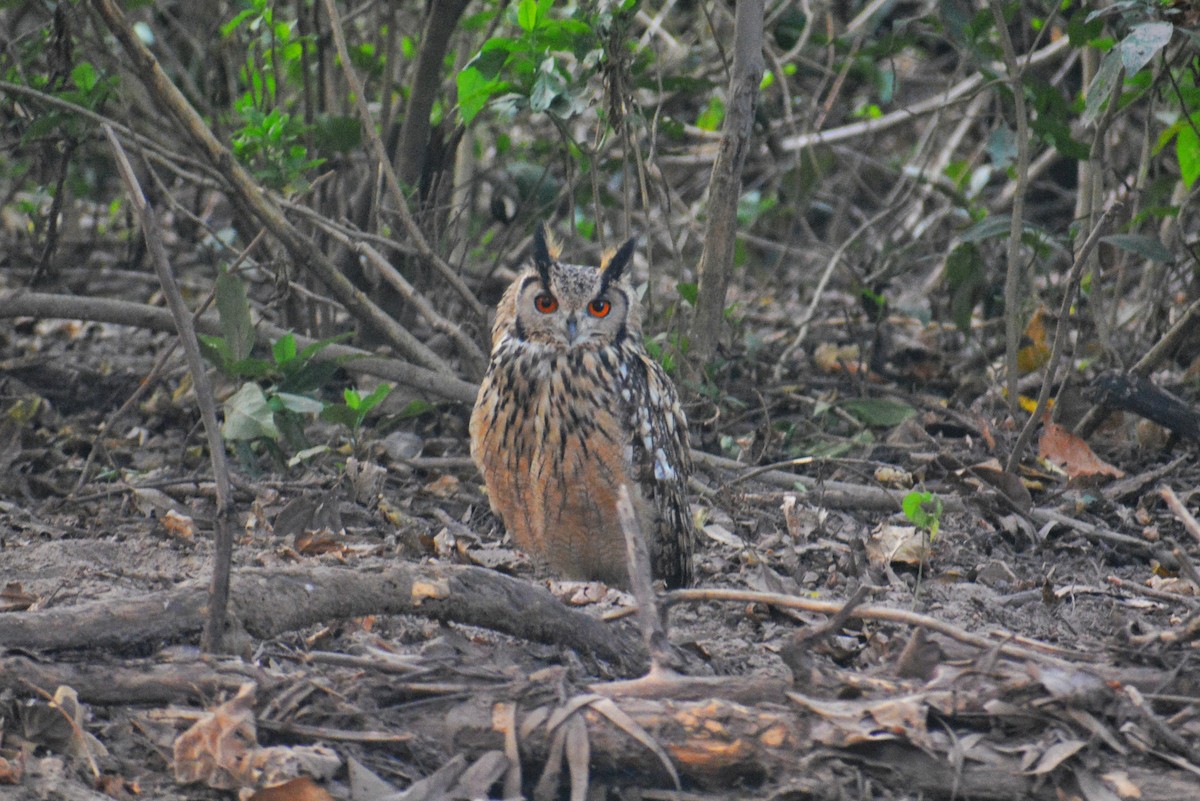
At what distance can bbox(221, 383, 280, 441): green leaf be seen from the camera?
3.84 meters

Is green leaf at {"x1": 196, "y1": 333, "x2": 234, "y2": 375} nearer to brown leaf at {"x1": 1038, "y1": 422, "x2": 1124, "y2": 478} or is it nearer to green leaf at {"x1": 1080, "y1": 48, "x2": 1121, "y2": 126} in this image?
green leaf at {"x1": 1080, "y1": 48, "x2": 1121, "y2": 126}

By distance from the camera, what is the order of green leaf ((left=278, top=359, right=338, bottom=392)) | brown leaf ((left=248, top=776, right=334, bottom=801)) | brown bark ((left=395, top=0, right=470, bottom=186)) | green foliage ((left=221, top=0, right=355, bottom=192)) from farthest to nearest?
1. brown bark ((left=395, top=0, right=470, bottom=186))
2. green foliage ((left=221, top=0, right=355, bottom=192))
3. green leaf ((left=278, top=359, right=338, bottom=392))
4. brown leaf ((left=248, top=776, right=334, bottom=801))

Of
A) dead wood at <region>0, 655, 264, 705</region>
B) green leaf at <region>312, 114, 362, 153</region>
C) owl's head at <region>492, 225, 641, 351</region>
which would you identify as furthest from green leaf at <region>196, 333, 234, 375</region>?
dead wood at <region>0, 655, 264, 705</region>

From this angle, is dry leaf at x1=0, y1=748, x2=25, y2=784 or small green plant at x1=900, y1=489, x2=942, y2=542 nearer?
dry leaf at x1=0, y1=748, x2=25, y2=784

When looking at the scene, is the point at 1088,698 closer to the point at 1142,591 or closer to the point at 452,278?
the point at 1142,591

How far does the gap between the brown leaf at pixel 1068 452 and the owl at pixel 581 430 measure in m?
1.53

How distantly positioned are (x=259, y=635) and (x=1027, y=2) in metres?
6.47

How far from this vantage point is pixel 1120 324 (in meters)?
6.23

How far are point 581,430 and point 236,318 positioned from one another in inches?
49.4

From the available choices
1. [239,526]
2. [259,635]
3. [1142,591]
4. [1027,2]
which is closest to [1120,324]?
[1027,2]

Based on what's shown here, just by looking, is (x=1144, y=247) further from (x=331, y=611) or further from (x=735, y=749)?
(x=331, y=611)

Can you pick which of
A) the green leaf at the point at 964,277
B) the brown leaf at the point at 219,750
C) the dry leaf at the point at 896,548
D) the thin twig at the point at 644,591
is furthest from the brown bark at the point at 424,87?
the brown leaf at the point at 219,750

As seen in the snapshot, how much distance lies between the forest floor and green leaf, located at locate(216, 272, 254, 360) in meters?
0.47

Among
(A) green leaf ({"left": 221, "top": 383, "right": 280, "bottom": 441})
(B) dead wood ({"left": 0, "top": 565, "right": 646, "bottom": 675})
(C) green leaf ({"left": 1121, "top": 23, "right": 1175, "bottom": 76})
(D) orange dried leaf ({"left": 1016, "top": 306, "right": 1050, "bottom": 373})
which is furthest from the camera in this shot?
(D) orange dried leaf ({"left": 1016, "top": 306, "right": 1050, "bottom": 373})
